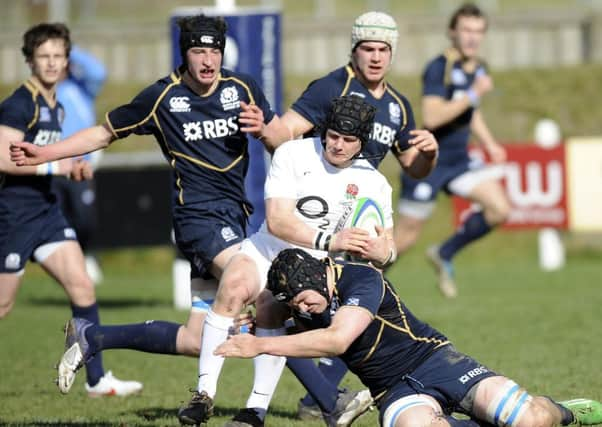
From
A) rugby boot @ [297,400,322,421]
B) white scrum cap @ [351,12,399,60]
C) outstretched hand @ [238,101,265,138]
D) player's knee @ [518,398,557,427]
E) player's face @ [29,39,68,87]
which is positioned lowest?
rugby boot @ [297,400,322,421]

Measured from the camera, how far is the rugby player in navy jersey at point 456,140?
35.6ft

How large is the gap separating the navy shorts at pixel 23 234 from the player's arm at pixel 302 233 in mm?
2284

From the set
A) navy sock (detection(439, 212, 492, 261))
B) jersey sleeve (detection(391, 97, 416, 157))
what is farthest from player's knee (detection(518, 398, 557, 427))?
navy sock (detection(439, 212, 492, 261))

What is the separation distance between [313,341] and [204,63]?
77.2 inches

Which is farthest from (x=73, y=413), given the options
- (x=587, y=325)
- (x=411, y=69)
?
(x=411, y=69)

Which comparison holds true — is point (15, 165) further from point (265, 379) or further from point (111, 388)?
point (265, 379)

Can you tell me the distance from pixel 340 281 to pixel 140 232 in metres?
11.2

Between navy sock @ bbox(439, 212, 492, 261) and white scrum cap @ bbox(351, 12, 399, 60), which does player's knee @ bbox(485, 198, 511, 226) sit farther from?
white scrum cap @ bbox(351, 12, 399, 60)

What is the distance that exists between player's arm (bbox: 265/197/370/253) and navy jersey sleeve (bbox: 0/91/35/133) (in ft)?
7.32

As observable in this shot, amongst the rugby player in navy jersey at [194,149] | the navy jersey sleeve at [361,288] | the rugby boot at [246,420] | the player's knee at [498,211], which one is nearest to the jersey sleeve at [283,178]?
the rugby player in navy jersey at [194,149]

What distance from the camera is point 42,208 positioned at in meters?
8.19

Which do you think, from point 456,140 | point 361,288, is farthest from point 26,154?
point 456,140

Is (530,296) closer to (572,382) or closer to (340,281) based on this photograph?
(572,382)

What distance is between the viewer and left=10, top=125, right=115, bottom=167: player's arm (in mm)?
6918
